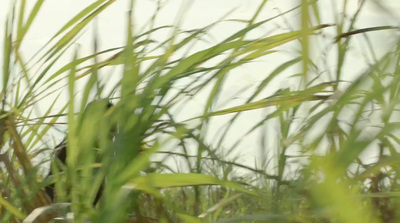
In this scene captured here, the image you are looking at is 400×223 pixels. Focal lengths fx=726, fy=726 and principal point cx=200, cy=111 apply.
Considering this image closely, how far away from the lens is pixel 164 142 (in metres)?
0.82

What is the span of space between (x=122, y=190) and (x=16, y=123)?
0.48m

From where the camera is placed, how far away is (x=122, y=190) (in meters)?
0.79

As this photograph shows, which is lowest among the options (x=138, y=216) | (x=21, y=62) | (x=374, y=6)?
(x=138, y=216)

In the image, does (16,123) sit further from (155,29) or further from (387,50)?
(387,50)

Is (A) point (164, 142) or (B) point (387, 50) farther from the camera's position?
(A) point (164, 142)

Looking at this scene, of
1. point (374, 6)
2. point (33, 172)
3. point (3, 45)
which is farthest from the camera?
point (3, 45)

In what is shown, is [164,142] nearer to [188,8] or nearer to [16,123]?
[188,8]

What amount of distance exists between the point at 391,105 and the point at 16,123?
74cm

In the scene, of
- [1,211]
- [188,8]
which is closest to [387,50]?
[188,8]

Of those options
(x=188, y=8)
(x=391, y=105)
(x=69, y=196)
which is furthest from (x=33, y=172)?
(x=391, y=105)

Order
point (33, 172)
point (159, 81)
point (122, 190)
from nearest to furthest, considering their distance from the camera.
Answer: point (122, 190) → point (159, 81) → point (33, 172)

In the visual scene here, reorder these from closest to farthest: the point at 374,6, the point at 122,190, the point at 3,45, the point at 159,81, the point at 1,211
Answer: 1. the point at 374,6
2. the point at 122,190
3. the point at 159,81
4. the point at 3,45
5. the point at 1,211

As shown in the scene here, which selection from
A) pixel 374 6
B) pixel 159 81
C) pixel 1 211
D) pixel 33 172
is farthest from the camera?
pixel 1 211

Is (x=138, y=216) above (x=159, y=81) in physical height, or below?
below
